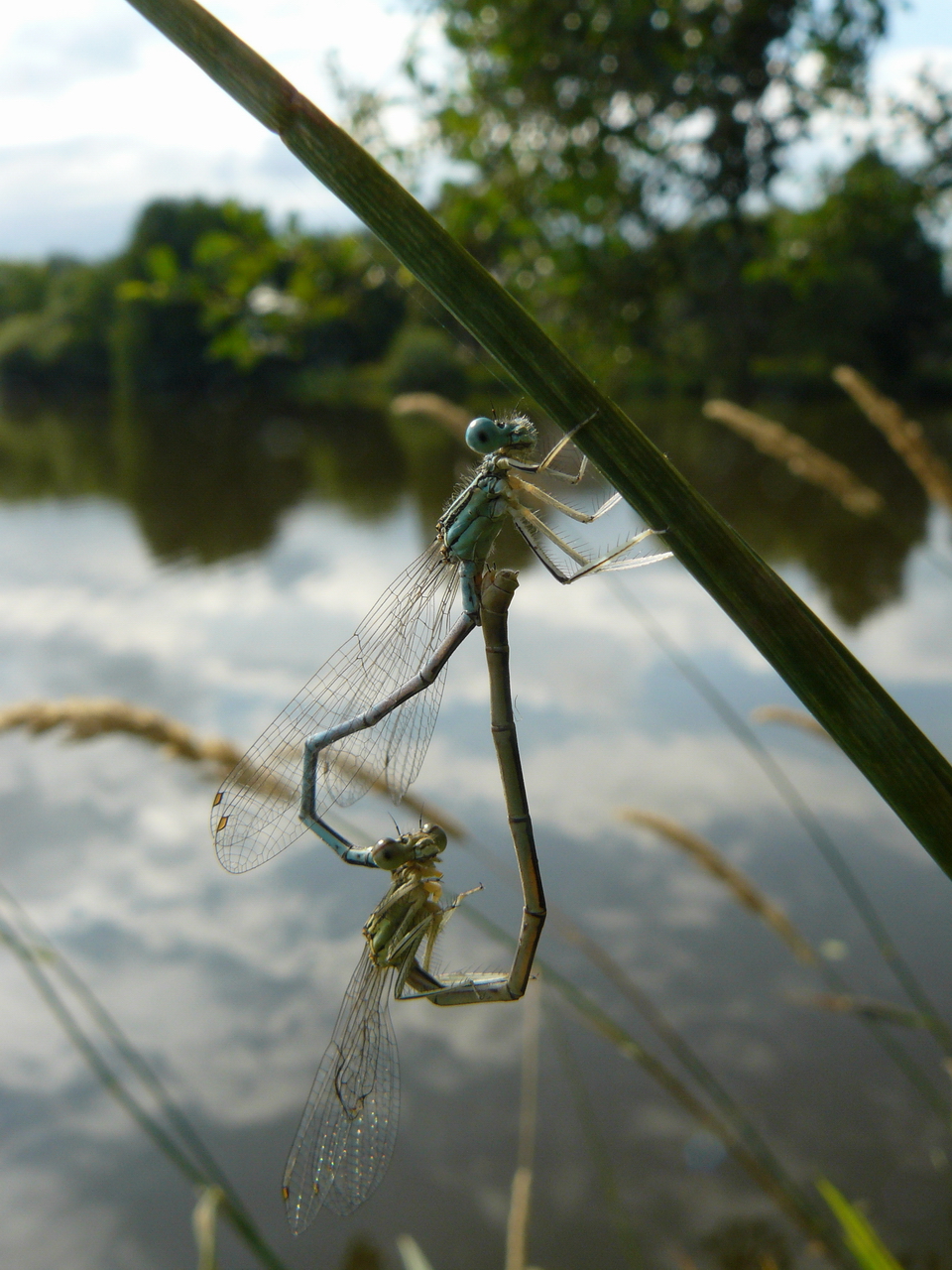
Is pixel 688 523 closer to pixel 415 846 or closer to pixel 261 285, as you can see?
pixel 415 846

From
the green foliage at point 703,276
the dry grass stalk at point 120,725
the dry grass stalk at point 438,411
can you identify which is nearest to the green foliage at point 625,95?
the green foliage at point 703,276

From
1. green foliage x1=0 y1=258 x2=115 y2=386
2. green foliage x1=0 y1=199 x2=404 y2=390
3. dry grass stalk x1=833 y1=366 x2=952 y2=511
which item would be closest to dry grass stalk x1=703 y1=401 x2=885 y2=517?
dry grass stalk x1=833 y1=366 x2=952 y2=511

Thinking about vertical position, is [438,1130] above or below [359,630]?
below

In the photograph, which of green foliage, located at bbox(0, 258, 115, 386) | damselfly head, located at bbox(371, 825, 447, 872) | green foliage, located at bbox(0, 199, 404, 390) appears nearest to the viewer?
damselfly head, located at bbox(371, 825, 447, 872)

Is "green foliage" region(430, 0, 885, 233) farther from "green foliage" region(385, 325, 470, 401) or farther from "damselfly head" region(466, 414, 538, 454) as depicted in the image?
"green foliage" region(385, 325, 470, 401)

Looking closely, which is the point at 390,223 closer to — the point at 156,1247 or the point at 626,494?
the point at 626,494

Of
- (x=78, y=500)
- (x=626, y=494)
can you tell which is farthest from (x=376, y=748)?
(x=78, y=500)

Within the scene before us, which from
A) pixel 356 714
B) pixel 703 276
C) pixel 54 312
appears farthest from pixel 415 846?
pixel 54 312
